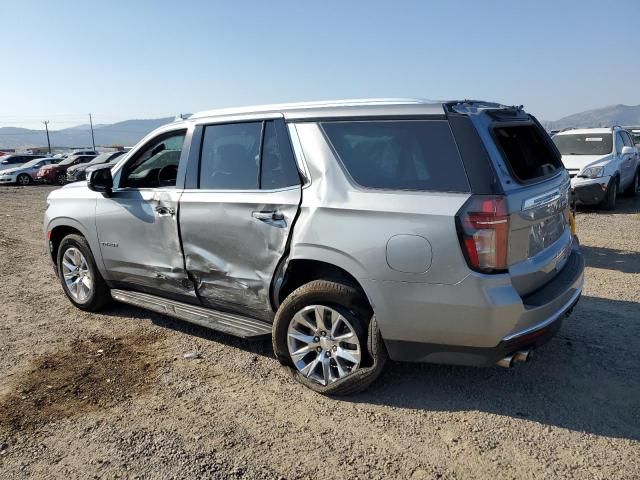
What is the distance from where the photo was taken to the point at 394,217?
3033 millimetres

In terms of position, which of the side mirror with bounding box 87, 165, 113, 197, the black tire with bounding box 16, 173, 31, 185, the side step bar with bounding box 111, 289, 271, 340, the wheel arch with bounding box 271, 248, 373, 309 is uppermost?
the side mirror with bounding box 87, 165, 113, 197

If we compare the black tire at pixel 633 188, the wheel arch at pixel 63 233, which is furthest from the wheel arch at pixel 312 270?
the black tire at pixel 633 188

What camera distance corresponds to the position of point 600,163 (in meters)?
10.8

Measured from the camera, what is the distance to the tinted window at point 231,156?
3.84 m

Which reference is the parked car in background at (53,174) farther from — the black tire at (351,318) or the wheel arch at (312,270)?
the black tire at (351,318)

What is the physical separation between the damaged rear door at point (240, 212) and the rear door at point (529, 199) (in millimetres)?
1310

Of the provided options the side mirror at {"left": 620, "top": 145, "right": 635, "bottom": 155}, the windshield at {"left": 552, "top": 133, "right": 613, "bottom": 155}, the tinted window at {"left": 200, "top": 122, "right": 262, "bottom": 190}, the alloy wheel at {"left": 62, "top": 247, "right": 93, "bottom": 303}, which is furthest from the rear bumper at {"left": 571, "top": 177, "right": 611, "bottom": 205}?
the alloy wheel at {"left": 62, "top": 247, "right": 93, "bottom": 303}

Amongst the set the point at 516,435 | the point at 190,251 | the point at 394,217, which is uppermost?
the point at 394,217

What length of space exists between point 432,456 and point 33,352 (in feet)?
11.1

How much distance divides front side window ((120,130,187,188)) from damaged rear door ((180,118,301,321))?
0.49 m

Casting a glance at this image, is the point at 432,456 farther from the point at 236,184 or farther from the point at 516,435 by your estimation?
the point at 236,184

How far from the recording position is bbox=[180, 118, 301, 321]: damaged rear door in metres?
3.59

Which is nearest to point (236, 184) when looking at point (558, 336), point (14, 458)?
point (14, 458)

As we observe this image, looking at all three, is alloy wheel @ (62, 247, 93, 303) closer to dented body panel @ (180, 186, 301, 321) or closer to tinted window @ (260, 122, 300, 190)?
dented body panel @ (180, 186, 301, 321)
